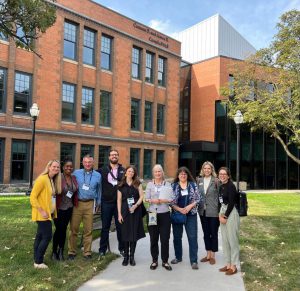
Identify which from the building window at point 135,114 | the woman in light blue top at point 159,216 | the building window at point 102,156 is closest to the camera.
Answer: the woman in light blue top at point 159,216

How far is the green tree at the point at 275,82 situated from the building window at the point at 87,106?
9.67 metres

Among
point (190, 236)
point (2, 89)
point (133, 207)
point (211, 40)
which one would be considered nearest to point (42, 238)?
point (133, 207)

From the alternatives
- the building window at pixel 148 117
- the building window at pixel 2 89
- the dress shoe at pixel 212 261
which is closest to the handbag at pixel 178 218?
the dress shoe at pixel 212 261

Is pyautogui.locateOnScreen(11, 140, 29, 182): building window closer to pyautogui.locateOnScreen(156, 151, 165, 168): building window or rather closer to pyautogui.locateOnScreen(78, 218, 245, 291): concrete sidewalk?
pyautogui.locateOnScreen(156, 151, 165, 168): building window

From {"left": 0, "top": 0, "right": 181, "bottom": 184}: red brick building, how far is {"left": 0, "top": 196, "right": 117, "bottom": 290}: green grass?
13.2 m

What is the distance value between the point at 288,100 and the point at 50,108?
1621cm

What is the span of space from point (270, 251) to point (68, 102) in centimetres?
1805

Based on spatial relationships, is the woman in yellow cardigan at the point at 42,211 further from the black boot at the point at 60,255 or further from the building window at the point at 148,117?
the building window at the point at 148,117

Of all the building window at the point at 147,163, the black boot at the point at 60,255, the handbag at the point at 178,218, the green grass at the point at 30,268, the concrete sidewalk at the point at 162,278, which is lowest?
the concrete sidewalk at the point at 162,278

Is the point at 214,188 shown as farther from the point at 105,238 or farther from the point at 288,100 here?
the point at 288,100

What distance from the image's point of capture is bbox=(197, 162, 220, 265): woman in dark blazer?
682cm

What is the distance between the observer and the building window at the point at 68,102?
23500 millimetres

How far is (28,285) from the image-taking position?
5305mm

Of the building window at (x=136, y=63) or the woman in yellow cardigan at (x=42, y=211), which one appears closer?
the woman in yellow cardigan at (x=42, y=211)
